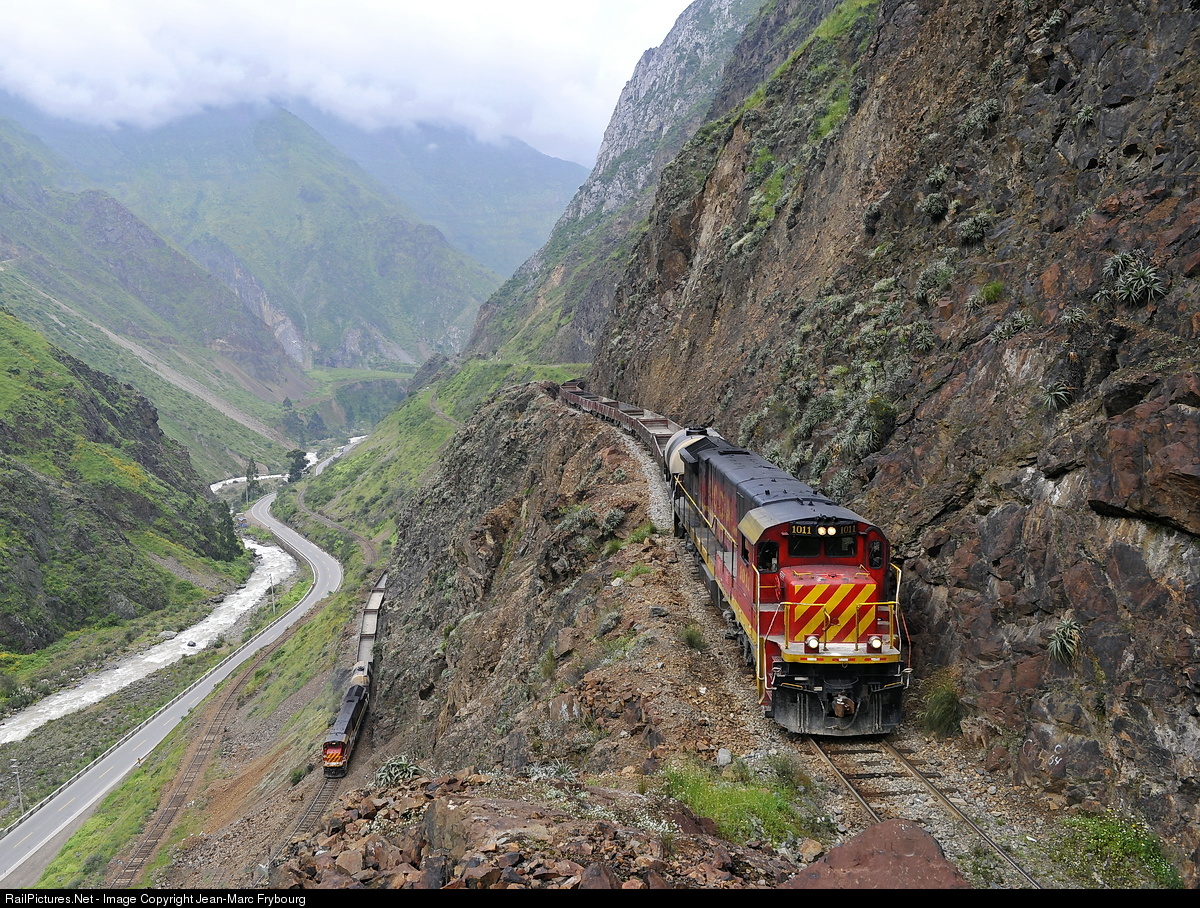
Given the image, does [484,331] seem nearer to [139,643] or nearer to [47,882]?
[139,643]

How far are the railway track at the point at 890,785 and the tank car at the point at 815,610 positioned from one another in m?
0.37

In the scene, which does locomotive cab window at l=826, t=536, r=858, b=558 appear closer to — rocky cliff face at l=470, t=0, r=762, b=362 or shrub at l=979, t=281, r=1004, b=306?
shrub at l=979, t=281, r=1004, b=306

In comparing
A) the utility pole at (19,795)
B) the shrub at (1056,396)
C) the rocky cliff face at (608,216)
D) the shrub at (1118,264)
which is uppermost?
the rocky cliff face at (608,216)

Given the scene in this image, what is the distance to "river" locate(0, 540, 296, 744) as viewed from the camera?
61463 millimetres

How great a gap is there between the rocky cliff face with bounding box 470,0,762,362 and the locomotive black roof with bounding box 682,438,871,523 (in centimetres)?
10279

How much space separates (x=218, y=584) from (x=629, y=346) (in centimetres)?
6866

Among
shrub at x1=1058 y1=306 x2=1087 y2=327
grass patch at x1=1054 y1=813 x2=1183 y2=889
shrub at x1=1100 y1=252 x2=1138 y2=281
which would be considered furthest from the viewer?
shrub at x1=1058 y1=306 x2=1087 y2=327

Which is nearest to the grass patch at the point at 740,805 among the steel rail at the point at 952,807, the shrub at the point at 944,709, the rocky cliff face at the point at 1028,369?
the steel rail at the point at 952,807

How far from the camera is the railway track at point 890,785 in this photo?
11.4 meters

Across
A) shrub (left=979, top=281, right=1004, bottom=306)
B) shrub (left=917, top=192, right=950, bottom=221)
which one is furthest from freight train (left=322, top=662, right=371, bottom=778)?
shrub (left=917, top=192, right=950, bottom=221)

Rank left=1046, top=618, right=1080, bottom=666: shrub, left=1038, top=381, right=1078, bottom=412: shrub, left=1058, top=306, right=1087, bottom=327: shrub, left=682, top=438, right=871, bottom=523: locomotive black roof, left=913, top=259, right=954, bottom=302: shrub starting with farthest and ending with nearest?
left=913, top=259, right=954, bottom=302: shrub
left=682, top=438, right=871, bottom=523: locomotive black roof
left=1058, top=306, right=1087, bottom=327: shrub
left=1038, top=381, right=1078, bottom=412: shrub
left=1046, top=618, right=1080, bottom=666: shrub

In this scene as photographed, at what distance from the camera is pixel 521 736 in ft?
61.2

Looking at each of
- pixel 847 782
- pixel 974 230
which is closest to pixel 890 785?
pixel 847 782

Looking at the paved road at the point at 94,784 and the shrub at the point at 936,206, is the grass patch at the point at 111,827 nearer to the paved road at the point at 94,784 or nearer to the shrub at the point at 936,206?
the paved road at the point at 94,784
